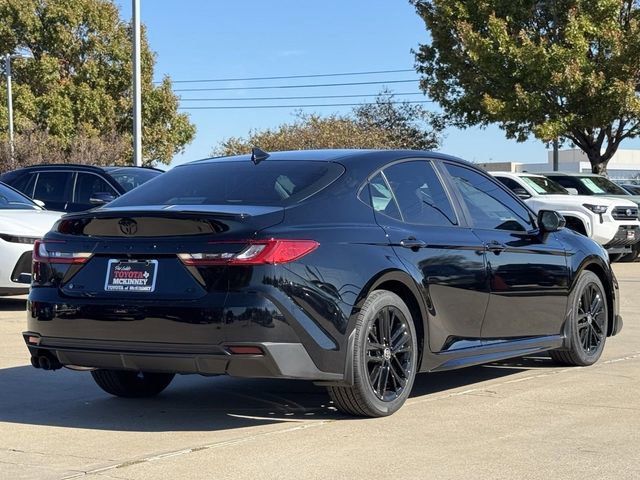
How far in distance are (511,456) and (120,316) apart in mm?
2192

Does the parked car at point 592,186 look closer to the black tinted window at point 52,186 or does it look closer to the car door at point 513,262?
the black tinted window at point 52,186

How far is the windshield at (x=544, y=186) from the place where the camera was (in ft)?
68.7

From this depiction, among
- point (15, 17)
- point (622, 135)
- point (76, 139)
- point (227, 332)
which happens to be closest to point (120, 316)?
point (227, 332)

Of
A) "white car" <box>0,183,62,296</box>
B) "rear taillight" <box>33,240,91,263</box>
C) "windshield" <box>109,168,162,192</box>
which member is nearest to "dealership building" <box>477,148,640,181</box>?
"windshield" <box>109,168,162,192</box>

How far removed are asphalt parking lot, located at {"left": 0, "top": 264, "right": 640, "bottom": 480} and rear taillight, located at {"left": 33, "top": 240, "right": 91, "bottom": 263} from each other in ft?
3.15

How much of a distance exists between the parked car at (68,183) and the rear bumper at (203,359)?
9.80 metres

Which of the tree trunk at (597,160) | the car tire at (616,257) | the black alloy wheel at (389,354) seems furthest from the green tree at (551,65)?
the black alloy wheel at (389,354)

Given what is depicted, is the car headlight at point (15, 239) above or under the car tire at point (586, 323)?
above

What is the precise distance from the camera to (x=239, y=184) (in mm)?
6793

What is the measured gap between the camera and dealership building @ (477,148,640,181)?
82688 mm

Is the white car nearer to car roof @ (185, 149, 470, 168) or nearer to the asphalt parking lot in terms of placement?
the asphalt parking lot

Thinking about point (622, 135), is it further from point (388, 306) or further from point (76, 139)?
point (388, 306)

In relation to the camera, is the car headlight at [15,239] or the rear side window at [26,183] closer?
the car headlight at [15,239]

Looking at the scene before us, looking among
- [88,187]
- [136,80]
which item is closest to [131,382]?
[88,187]
